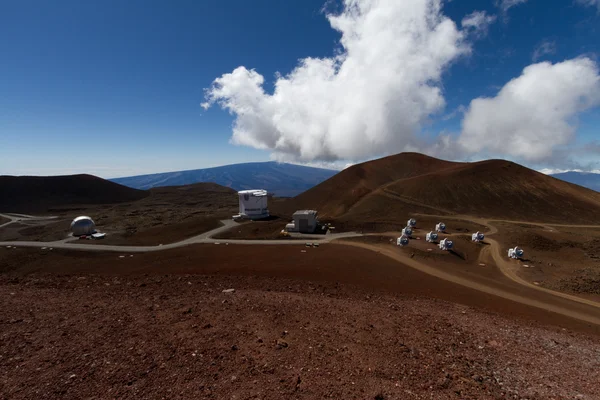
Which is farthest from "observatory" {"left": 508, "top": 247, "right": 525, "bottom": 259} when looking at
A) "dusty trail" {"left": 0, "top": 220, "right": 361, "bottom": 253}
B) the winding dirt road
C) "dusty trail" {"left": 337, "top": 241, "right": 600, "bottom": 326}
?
"dusty trail" {"left": 0, "top": 220, "right": 361, "bottom": 253}

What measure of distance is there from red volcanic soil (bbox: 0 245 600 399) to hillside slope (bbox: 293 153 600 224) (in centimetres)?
4408

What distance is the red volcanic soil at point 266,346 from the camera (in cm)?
708

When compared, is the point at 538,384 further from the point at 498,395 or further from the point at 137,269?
the point at 137,269

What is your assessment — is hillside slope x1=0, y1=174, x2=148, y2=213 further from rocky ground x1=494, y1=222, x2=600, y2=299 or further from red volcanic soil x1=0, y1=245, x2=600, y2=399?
rocky ground x1=494, y1=222, x2=600, y2=299

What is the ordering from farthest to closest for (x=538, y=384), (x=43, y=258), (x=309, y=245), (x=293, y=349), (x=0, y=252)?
1. (x=309, y=245)
2. (x=0, y=252)
3. (x=43, y=258)
4. (x=293, y=349)
5. (x=538, y=384)

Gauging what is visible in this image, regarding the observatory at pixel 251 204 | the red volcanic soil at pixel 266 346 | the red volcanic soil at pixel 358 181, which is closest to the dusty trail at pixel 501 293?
the red volcanic soil at pixel 266 346

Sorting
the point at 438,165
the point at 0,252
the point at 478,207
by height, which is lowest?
the point at 0,252

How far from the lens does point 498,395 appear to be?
24.0 ft

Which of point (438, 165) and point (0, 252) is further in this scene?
point (438, 165)

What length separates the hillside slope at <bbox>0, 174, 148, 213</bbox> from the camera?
331ft

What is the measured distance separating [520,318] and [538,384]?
9.96m

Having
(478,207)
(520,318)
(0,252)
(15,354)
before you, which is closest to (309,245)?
(520,318)

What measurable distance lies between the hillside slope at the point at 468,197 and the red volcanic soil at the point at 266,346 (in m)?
44.1

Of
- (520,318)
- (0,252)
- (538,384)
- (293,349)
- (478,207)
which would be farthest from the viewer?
(478,207)
